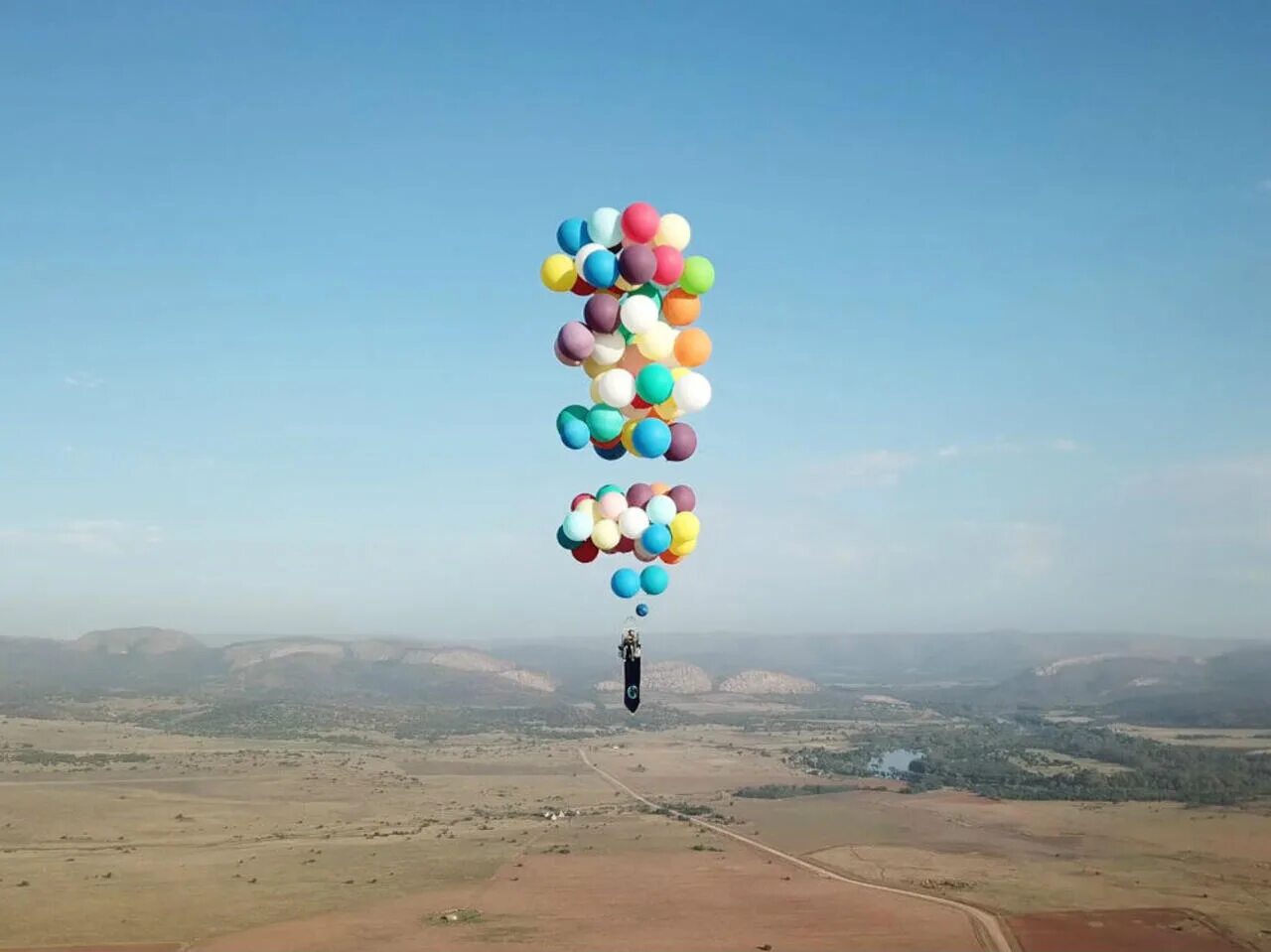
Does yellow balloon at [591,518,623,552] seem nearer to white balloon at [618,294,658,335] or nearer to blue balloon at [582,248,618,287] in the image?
white balloon at [618,294,658,335]

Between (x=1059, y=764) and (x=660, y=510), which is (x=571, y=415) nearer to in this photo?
(x=660, y=510)

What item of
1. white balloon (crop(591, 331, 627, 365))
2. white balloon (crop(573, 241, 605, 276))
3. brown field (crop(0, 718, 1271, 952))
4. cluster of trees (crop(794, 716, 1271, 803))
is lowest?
cluster of trees (crop(794, 716, 1271, 803))

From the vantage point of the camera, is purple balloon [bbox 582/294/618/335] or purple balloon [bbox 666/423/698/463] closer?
purple balloon [bbox 582/294/618/335]

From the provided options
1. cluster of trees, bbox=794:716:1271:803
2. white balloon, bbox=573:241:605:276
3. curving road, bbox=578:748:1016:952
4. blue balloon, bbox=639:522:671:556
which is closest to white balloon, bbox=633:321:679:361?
white balloon, bbox=573:241:605:276

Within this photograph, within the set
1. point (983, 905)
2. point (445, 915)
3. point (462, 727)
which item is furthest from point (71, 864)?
point (462, 727)

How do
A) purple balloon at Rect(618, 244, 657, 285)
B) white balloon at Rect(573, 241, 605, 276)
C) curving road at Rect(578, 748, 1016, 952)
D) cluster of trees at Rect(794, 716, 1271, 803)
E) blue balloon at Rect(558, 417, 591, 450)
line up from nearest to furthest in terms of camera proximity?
purple balloon at Rect(618, 244, 657, 285)
white balloon at Rect(573, 241, 605, 276)
blue balloon at Rect(558, 417, 591, 450)
curving road at Rect(578, 748, 1016, 952)
cluster of trees at Rect(794, 716, 1271, 803)

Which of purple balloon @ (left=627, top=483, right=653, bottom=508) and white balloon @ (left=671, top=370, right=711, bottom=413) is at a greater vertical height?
white balloon @ (left=671, top=370, right=711, bottom=413)

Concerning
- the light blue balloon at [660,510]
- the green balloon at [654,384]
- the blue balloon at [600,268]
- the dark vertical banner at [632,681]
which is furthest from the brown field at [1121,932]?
the blue balloon at [600,268]

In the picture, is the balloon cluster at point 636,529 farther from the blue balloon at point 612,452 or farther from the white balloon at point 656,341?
the white balloon at point 656,341
